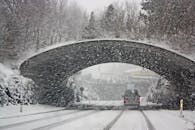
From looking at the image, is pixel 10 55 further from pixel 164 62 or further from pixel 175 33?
pixel 175 33

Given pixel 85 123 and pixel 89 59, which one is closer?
pixel 85 123

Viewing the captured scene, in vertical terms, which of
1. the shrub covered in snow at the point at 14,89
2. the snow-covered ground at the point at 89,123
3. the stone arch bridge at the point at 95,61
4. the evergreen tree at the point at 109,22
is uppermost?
the evergreen tree at the point at 109,22

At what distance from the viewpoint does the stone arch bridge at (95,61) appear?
34.8 meters

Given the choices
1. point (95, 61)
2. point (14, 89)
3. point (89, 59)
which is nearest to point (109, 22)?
point (95, 61)

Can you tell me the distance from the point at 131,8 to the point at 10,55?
43270 mm

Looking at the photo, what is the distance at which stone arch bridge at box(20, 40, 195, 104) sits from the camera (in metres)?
34.8

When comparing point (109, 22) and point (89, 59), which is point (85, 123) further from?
point (109, 22)

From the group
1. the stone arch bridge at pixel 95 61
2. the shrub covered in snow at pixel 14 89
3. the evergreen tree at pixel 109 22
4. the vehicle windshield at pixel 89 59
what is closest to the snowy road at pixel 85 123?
the vehicle windshield at pixel 89 59

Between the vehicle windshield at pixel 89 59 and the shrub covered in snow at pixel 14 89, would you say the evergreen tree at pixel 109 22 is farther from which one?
the shrub covered in snow at pixel 14 89

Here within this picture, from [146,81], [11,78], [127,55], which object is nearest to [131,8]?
[146,81]

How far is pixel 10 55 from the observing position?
35.3 meters

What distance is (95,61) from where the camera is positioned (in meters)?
43.9

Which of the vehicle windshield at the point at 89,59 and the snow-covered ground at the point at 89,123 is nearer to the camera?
the snow-covered ground at the point at 89,123

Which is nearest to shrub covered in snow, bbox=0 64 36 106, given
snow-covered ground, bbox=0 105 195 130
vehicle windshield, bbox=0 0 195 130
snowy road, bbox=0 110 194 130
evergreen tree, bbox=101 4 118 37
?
vehicle windshield, bbox=0 0 195 130
